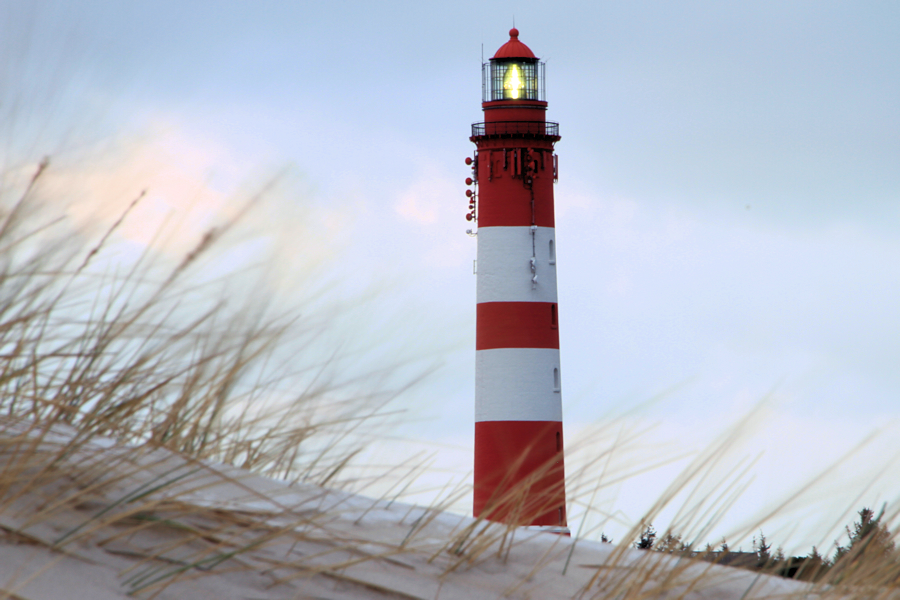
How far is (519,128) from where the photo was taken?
14.4m

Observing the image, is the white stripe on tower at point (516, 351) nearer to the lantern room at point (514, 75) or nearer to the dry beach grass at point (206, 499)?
the lantern room at point (514, 75)

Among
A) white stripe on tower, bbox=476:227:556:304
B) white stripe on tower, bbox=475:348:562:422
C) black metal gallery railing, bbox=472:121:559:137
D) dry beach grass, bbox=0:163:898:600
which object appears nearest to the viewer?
dry beach grass, bbox=0:163:898:600

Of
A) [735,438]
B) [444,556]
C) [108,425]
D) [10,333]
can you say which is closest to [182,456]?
[108,425]

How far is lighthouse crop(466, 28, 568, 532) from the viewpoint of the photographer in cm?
1338

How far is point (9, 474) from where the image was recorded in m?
1.91

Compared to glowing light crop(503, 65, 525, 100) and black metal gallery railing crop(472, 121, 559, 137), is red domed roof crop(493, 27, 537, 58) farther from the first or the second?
black metal gallery railing crop(472, 121, 559, 137)

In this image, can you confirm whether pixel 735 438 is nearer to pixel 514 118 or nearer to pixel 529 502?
pixel 529 502

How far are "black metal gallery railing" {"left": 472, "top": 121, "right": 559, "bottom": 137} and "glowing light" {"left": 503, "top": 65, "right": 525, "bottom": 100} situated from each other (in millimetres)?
596

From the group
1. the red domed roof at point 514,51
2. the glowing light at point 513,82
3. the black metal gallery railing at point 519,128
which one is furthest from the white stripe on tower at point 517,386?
the red domed roof at point 514,51

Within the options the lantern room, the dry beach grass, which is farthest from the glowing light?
the dry beach grass

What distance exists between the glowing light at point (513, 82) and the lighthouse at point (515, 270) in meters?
0.01

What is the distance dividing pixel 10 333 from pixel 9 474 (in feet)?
1.41

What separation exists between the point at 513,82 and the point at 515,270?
9.86ft

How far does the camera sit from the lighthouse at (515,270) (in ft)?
43.9
